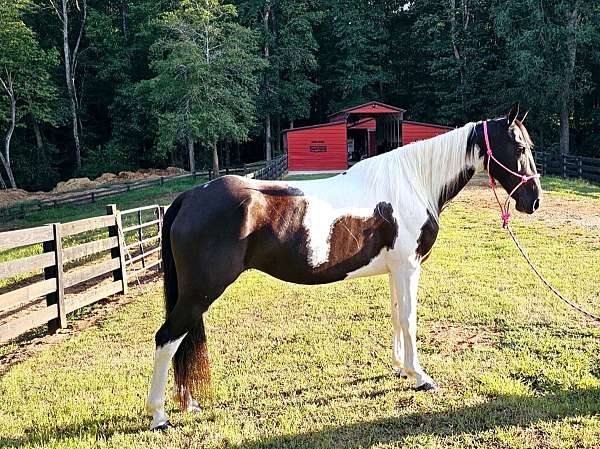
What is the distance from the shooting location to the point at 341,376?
3721mm

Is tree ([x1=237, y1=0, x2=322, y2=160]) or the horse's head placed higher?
tree ([x1=237, y1=0, x2=322, y2=160])

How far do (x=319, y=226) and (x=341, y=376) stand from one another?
A: 1277 mm

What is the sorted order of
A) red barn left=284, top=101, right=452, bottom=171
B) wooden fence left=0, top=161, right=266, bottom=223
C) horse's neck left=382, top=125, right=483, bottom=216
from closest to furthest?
horse's neck left=382, top=125, right=483, bottom=216, wooden fence left=0, top=161, right=266, bottom=223, red barn left=284, top=101, right=452, bottom=171

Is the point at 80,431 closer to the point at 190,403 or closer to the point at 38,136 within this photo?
the point at 190,403

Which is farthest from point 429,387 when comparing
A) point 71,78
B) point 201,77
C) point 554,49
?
point 71,78

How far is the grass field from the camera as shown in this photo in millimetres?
2930

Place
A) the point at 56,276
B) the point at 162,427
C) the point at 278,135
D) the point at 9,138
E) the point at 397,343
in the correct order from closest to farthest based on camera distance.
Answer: the point at 162,427 < the point at 397,343 < the point at 56,276 < the point at 9,138 < the point at 278,135

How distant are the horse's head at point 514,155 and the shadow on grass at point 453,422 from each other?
1389 mm

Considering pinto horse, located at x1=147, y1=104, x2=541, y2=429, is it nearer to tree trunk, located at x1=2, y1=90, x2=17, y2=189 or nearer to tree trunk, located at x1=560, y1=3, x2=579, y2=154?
tree trunk, located at x1=560, y1=3, x2=579, y2=154

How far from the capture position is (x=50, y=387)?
3.73m

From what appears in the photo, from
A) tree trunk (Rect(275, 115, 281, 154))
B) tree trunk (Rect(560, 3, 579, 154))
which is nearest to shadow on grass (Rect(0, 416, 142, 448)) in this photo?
tree trunk (Rect(560, 3, 579, 154))

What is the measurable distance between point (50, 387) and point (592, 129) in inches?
1337

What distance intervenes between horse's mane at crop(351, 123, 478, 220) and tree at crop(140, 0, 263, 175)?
2120 cm

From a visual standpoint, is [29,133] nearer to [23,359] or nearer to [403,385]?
[23,359]
